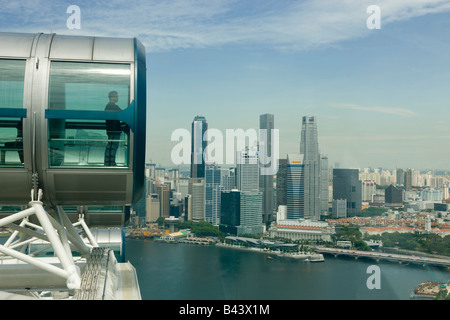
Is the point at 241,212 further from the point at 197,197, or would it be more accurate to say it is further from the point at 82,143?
the point at 82,143

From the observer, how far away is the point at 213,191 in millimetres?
25656

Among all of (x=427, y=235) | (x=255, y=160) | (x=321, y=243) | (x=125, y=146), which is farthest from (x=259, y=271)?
(x=125, y=146)

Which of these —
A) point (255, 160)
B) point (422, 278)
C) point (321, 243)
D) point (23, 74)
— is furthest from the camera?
point (255, 160)

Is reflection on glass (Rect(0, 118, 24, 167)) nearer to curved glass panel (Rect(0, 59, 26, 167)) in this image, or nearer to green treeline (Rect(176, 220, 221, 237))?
curved glass panel (Rect(0, 59, 26, 167))

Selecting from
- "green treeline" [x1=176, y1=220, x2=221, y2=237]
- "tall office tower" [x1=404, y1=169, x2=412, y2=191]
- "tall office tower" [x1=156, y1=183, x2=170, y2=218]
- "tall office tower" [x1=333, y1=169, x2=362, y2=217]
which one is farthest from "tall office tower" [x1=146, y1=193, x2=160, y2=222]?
"tall office tower" [x1=404, y1=169, x2=412, y2=191]

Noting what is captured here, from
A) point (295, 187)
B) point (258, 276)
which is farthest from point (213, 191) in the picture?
A: point (258, 276)

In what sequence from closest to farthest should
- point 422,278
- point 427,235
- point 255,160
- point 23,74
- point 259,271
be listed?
1. point 23,74
2. point 422,278
3. point 259,271
4. point 427,235
5. point 255,160

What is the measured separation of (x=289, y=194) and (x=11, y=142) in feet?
83.7

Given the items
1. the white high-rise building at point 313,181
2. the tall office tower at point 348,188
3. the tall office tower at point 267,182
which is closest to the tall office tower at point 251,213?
the tall office tower at point 267,182

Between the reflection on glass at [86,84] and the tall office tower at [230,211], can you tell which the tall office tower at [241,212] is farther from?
the reflection on glass at [86,84]

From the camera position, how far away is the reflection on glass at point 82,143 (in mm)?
1744
